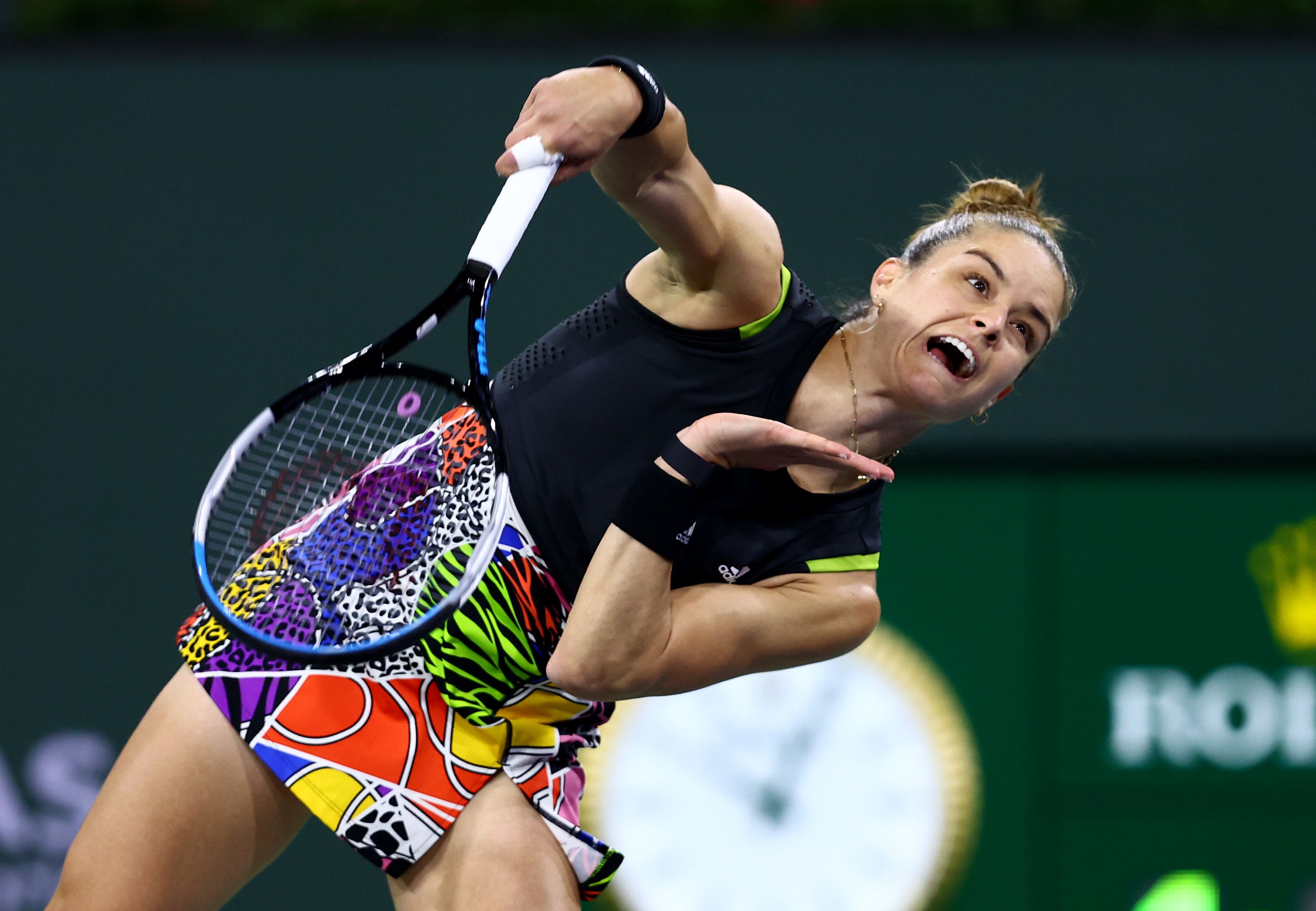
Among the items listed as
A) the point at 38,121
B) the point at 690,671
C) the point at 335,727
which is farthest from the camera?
the point at 38,121

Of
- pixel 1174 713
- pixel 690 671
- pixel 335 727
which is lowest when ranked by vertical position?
pixel 1174 713

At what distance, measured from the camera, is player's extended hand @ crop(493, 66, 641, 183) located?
74.9 inches

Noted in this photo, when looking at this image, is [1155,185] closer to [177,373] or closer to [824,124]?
[824,124]

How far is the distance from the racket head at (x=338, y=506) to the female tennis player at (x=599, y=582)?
42 mm

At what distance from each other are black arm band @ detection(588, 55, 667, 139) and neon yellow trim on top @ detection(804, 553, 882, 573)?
633 mm

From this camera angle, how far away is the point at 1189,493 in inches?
157

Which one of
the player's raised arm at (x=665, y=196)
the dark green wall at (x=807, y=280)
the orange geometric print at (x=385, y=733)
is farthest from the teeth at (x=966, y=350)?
the dark green wall at (x=807, y=280)

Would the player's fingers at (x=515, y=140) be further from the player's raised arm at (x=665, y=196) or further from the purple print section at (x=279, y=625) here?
the purple print section at (x=279, y=625)

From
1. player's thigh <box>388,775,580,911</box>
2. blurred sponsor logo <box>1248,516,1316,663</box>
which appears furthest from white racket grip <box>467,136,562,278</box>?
blurred sponsor logo <box>1248,516,1316,663</box>

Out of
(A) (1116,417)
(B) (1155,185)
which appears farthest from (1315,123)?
(A) (1116,417)

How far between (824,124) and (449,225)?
0.96 metres

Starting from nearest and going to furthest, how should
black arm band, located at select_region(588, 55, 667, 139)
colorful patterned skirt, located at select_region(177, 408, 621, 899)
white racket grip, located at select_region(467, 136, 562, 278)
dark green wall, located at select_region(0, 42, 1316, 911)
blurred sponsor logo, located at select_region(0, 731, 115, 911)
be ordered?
white racket grip, located at select_region(467, 136, 562, 278)
black arm band, located at select_region(588, 55, 667, 139)
colorful patterned skirt, located at select_region(177, 408, 621, 899)
blurred sponsor logo, located at select_region(0, 731, 115, 911)
dark green wall, located at select_region(0, 42, 1316, 911)

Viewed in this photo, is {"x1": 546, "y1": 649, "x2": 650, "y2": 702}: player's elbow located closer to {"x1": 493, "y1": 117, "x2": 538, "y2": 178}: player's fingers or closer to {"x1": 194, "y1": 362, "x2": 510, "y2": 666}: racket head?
{"x1": 194, "y1": 362, "x2": 510, "y2": 666}: racket head

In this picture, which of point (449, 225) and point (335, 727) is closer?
Answer: point (335, 727)
